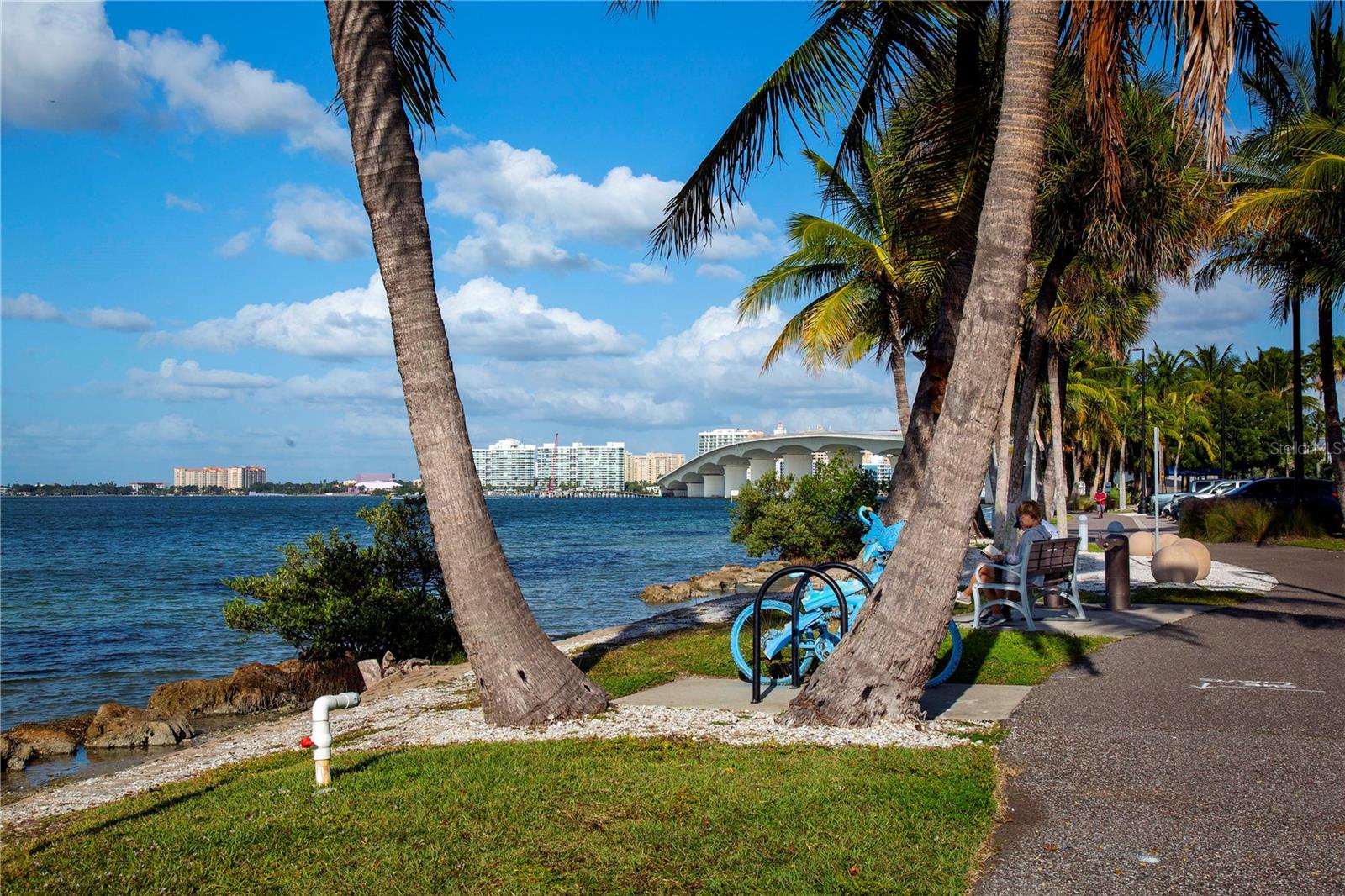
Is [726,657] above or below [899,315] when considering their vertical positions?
below

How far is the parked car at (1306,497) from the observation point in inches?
1025

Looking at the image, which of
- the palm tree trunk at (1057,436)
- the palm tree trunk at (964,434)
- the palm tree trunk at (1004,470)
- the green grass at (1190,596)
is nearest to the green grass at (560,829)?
the palm tree trunk at (964,434)

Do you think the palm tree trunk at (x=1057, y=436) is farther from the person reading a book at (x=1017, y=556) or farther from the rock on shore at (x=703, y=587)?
the person reading a book at (x=1017, y=556)

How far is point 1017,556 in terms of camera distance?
10977 millimetres

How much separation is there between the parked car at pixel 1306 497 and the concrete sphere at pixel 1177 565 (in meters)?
12.5

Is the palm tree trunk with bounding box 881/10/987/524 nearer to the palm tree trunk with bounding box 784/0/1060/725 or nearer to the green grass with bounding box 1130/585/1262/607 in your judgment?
the palm tree trunk with bounding box 784/0/1060/725

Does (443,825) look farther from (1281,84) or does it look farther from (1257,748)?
(1281,84)

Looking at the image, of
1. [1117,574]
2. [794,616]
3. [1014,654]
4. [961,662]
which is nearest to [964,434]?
[794,616]

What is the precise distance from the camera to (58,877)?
4.23 m

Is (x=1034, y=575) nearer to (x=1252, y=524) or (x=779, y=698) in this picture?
(x=779, y=698)

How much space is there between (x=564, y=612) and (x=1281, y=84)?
1749 centimetres

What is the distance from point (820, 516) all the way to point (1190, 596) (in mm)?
12366

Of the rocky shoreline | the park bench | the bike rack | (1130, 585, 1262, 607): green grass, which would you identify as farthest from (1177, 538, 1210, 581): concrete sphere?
the rocky shoreline

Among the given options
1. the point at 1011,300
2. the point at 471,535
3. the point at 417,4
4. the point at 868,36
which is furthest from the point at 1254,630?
the point at 417,4
